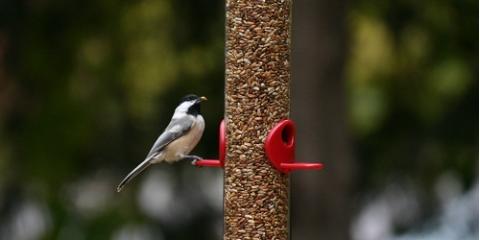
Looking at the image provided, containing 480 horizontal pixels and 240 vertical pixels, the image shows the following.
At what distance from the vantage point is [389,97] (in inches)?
650

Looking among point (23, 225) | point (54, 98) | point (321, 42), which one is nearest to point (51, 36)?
point (54, 98)

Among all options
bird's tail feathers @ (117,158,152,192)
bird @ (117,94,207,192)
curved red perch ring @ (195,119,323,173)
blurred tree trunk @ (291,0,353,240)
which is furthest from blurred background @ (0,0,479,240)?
curved red perch ring @ (195,119,323,173)

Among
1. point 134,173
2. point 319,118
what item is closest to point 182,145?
point 134,173

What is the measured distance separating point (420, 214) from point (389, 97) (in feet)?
4.56

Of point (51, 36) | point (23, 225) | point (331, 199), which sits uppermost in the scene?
point (51, 36)

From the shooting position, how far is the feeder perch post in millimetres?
7102

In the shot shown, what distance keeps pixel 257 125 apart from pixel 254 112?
0.07 m

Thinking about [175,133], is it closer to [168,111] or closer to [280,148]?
[280,148]

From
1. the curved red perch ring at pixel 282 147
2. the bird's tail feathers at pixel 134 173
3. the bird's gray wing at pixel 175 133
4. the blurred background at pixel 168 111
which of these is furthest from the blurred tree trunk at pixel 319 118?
the curved red perch ring at pixel 282 147

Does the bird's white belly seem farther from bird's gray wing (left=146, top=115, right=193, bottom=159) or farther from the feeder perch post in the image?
the feeder perch post

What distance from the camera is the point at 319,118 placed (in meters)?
13.1

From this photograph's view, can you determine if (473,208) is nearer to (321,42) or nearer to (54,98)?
(321,42)

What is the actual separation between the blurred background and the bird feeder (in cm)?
660

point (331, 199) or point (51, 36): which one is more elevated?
point (51, 36)
